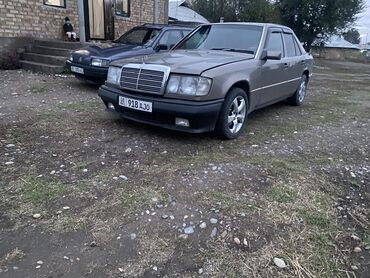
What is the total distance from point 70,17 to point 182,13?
16.0 metres

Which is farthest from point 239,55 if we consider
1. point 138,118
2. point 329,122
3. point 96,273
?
point 96,273

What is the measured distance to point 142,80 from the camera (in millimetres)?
4191

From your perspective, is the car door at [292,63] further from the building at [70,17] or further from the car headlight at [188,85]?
the building at [70,17]

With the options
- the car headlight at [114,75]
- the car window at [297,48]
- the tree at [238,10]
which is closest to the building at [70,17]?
the car headlight at [114,75]

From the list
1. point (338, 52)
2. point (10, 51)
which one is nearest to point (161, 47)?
point (10, 51)

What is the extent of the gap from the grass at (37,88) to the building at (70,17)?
9.04 feet

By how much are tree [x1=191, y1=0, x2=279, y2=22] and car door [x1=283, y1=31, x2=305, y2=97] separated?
70.7 feet

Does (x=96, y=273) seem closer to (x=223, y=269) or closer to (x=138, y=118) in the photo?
(x=223, y=269)

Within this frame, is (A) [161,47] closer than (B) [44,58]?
Yes

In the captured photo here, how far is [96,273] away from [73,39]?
395 inches

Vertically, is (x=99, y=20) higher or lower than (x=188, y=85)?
higher

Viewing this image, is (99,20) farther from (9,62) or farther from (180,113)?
(180,113)

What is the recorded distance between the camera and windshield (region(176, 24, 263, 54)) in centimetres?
505

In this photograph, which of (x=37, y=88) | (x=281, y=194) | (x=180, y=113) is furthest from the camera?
(x=37, y=88)
